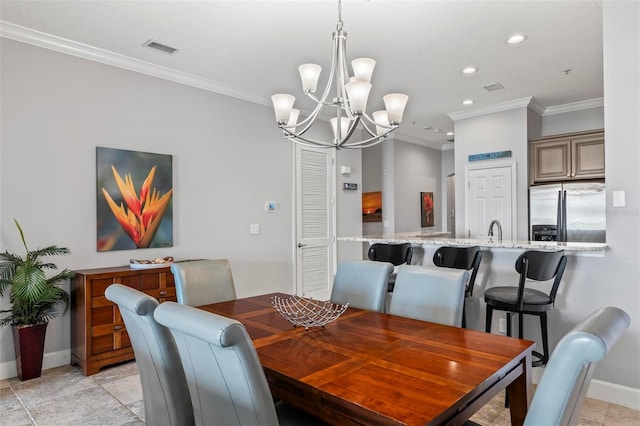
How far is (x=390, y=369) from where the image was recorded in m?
1.45

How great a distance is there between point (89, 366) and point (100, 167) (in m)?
1.75

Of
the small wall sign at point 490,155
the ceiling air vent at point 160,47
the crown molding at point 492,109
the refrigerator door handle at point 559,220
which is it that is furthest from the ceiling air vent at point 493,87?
the ceiling air vent at point 160,47

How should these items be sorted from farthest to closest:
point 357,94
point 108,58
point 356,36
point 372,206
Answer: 1. point 372,206
2. point 108,58
3. point 356,36
4. point 357,94

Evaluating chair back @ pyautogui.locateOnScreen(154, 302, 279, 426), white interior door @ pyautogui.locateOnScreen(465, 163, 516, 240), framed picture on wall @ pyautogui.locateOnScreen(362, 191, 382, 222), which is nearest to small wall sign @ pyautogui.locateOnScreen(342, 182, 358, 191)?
framed picture on wall @ pyautogui.locateOnScreen(362, 191, 382, 222)

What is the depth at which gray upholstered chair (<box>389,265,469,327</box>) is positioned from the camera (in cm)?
220

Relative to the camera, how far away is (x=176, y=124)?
4215 millimetres

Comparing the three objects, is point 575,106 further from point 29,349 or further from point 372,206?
point 29,349

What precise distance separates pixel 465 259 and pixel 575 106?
385 cm

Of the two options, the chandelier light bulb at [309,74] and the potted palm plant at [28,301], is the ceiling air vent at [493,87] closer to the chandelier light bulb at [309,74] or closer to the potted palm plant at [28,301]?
the chandelier light bulb at [309,74]

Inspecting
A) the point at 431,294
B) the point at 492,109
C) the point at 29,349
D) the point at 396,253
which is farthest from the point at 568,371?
the point at 492,109

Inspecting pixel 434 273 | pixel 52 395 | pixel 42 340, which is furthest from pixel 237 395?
pixel 42 340

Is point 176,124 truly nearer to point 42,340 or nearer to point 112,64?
point 112,64

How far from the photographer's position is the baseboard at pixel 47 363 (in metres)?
3.15

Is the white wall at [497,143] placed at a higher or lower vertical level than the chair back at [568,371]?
higher
